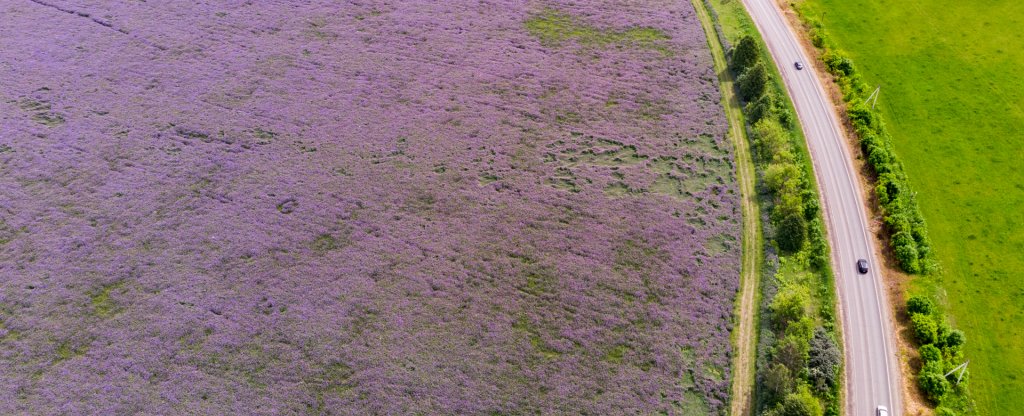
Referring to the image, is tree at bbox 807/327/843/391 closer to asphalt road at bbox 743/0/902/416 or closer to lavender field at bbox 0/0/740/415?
asphalt road at bbox 743/0/902/416

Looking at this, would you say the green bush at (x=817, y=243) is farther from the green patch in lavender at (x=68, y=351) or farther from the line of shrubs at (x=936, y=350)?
the green patch in lavender at (x=68, y=351)

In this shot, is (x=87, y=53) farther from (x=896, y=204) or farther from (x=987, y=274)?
(x=987, y=274)

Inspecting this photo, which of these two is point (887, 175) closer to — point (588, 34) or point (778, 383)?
point (778, 383)

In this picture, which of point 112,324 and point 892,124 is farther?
point 892,124

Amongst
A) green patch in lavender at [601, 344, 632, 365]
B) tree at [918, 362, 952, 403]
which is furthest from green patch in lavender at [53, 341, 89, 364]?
tree at [918, 362, 952, 403]

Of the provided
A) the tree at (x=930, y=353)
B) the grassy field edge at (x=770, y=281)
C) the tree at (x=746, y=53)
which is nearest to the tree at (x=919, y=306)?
the tree at (x=930, y=353)

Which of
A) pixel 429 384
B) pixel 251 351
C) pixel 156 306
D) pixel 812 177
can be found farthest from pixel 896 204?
pixel 156 306
